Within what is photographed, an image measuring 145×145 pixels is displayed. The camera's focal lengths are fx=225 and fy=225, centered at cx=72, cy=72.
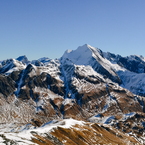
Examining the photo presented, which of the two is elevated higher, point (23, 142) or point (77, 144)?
point (23, 142)

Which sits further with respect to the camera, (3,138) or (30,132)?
(30,132)

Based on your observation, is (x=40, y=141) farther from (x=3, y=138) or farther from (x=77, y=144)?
(x=77, y=144)

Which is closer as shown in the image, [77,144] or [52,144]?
[52,144]

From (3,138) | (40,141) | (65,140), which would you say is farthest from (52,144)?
(3,138)

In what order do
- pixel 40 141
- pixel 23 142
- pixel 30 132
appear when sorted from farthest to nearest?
pixel 30 132 → pixel 40 141 → pixel 23 142

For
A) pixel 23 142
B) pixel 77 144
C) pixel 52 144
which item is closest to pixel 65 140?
pixel 77 144

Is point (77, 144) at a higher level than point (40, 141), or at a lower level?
lower

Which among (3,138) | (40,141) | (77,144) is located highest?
(3,138)

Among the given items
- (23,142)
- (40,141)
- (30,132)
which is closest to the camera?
(23,142)

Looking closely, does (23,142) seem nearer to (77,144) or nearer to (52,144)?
(52,144)
